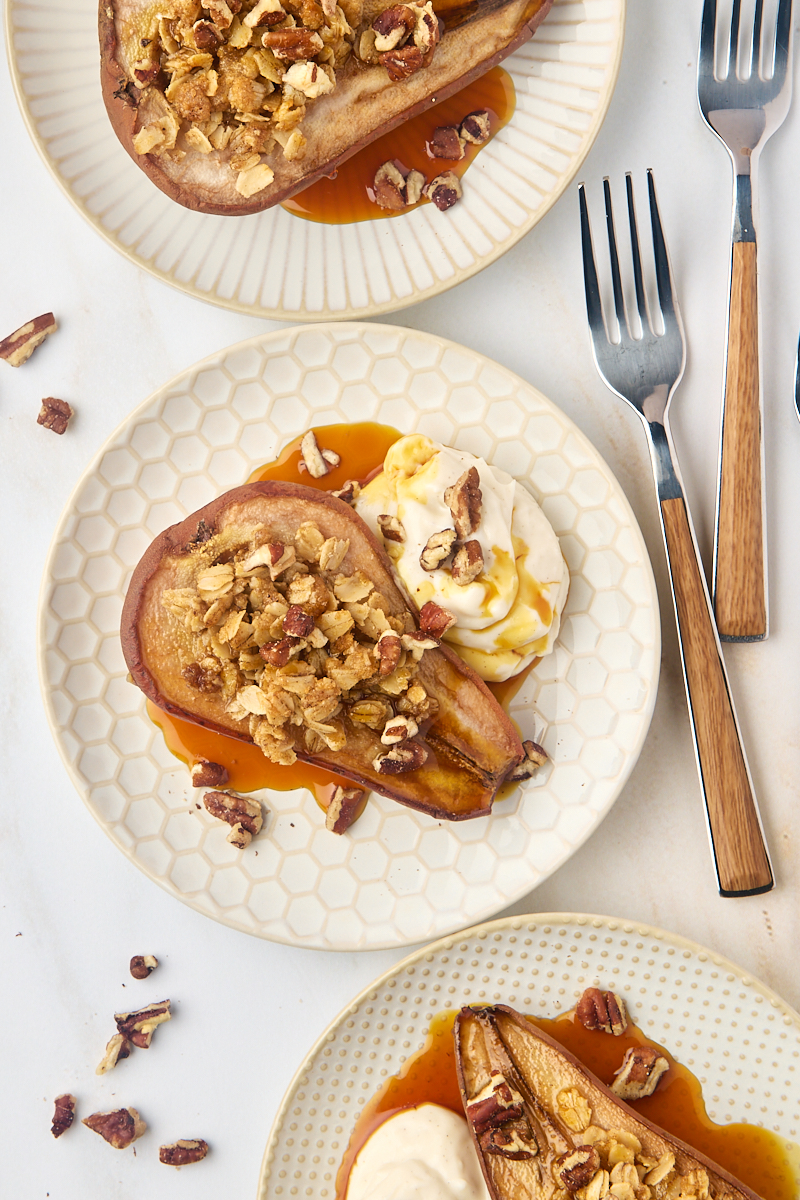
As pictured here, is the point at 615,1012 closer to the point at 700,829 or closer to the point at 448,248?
the point at 700,829

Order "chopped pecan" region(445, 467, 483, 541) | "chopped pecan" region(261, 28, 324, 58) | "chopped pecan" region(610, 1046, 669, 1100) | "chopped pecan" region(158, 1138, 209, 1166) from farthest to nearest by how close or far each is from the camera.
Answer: "chopped pecan" region(158, 1138, 209, 1166) → "chopped pecan" region(610, 1046, 669, 1100) → "chopped pecan" region(445, 467, 483, 541) → "chopped pecan" region(261, 28, 324, 58)

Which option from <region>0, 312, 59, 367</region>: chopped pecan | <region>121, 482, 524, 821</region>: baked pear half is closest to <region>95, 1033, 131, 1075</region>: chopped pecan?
<region>121, 482, 524, 821</region>: baked pear half

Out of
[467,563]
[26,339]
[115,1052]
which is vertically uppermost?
[26,339]

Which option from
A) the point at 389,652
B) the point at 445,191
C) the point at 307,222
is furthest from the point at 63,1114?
the point at 445,191

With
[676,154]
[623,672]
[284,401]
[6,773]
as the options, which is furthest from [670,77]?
[6,773]

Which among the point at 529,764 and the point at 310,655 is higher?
the point at 310,655

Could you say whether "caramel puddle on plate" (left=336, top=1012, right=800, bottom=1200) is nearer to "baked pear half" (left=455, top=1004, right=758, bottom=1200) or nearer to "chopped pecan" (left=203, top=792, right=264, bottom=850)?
"baked pear half" (left=455, top=1004, right=758, bottom=1200)

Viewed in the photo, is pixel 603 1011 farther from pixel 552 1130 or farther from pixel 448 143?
pixel 448 143

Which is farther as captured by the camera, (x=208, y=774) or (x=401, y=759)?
(x=208, y=774)
